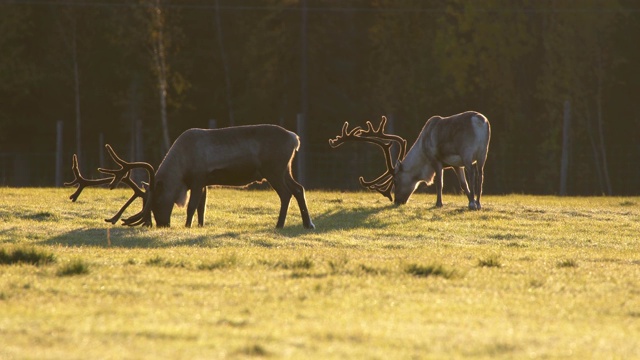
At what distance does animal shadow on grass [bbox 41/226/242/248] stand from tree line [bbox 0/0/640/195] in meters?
29.5

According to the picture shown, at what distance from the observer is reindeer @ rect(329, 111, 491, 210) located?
23.8 metres

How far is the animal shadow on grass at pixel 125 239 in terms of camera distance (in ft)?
52.9

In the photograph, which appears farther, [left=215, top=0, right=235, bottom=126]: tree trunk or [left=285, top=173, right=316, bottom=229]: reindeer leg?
[left=215, top=0, right=235, bottom=126]: tree trunk

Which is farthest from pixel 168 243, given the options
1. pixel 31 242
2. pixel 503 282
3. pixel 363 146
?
pixel 363 146

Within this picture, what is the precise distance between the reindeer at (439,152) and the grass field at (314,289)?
2.83m

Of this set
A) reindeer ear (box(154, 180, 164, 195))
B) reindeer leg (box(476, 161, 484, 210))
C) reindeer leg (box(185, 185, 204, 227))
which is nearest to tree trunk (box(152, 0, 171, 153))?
reindeer leg (box(476, 161, 484, 210))

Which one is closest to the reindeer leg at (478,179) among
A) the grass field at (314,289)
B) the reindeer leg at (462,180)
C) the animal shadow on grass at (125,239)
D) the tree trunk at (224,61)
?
the reindeer leg at (462,180)

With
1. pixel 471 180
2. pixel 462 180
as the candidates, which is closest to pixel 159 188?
pixel 471 180

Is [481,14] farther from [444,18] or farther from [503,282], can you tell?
[503,282]

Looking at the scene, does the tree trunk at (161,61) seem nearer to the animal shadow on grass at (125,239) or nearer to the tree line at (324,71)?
the tree line at (324,71)

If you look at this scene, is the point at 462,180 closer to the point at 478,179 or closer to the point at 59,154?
the point at 478,179

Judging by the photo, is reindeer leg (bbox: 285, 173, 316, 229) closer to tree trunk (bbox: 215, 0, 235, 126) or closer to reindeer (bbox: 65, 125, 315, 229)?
reindeer (bbox: 65, 125, 315, 229)

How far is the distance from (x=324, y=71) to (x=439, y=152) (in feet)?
108

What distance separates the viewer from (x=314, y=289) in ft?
35.2
